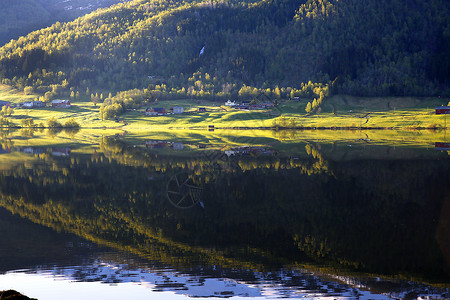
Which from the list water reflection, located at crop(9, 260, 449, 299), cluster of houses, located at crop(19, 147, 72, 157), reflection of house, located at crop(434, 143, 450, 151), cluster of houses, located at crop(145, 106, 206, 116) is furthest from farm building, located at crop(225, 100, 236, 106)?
water reflection, located at crop(9, 260, 449, 299)

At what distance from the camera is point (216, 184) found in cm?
4741

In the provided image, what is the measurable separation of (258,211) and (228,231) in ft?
18.4

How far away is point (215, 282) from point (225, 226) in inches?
365

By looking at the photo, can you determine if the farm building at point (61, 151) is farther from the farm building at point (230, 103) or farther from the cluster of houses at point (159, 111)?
the farm building at point (230, 103)

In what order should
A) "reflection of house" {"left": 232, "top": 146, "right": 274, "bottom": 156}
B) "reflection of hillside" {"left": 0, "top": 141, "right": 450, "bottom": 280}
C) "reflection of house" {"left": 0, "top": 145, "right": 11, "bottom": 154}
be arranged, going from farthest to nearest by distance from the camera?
"reflection of house" {"left": 0, "top": 145, "right": 11, "bottom": 154}, "reflection of house" {"left": 232, "top": 146, "right": 274, "bottom": 156}, "reflection of hillside" {"left": 0, "top": 141, "right": 450, "bottom": 280}

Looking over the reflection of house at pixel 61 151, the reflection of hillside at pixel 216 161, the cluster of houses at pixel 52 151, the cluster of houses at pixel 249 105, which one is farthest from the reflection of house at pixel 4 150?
the cluster of houses at pixel 249 105

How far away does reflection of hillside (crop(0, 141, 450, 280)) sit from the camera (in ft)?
87.8

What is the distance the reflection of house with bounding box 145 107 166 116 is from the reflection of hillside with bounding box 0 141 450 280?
11290cm

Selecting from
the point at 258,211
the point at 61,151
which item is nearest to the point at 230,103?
the point at 61,151

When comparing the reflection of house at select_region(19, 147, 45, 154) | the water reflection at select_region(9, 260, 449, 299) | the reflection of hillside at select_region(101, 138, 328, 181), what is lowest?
the water reflection at select_region(9, 260, 449, 299)

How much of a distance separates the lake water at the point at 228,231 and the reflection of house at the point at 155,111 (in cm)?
11356

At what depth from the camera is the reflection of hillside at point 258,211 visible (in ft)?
87.8

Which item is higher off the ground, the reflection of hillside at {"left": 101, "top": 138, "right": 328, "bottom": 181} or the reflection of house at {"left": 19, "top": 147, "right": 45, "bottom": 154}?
the reflection of house at {"left": 19, "top": 147, "right": 45, "bottom": 154}

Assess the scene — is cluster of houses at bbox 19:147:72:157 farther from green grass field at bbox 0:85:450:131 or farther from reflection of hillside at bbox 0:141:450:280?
green grass field at bbox 0:85:450:131
